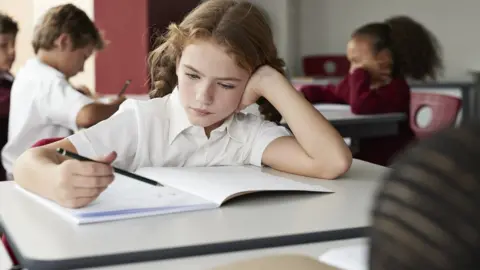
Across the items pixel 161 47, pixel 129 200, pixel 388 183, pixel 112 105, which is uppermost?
pixel 388 183

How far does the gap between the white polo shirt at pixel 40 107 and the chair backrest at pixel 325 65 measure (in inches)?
143

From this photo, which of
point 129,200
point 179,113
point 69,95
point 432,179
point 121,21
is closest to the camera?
point 432,179

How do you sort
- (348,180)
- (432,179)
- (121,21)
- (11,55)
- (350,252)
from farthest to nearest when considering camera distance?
(121,21) → (11,55) → (348,180) → (350,252) → (432,179)

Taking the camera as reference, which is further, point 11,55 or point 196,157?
point 11,55

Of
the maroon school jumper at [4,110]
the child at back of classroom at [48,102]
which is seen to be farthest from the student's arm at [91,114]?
→ the maroon school jumper at [4,110]

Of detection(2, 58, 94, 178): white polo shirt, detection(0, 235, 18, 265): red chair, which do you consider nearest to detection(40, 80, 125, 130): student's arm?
detection(2, 58, 94, 178): white polo shirt

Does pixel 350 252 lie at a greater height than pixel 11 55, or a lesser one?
greater

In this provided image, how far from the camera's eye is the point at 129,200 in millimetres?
1052

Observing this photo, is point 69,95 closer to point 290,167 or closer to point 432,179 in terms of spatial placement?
point 290,167

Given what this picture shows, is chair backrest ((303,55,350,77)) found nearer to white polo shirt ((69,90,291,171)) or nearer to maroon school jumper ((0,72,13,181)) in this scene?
maroon school jumper ((0,72,13,181))

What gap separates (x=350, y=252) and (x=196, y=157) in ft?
2.77

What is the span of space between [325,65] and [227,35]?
4.63m

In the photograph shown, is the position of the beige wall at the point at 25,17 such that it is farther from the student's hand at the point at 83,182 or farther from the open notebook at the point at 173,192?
the student's hand at the point at 83,182

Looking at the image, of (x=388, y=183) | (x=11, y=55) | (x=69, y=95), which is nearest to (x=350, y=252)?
(x=388, y=183)
